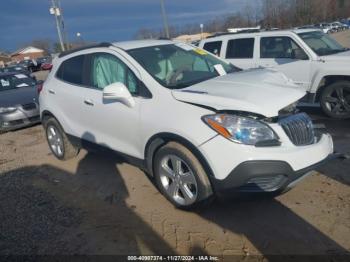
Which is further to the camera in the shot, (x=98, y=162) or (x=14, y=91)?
(x=14, y=91)

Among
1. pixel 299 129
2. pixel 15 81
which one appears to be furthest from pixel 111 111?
pixel 15 81

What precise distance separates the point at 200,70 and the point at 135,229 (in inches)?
84.8

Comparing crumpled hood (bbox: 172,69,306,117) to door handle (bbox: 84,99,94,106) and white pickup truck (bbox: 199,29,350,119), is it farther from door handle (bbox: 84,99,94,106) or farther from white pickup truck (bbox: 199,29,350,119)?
white pickup truck (bbox: 199,29,350,119)

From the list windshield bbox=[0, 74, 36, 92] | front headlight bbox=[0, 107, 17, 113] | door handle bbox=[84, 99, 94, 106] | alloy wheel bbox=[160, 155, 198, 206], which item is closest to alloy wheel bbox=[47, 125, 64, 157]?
door handle bbox=[84, 99, 94, 106]

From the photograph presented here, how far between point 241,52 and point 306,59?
1.64 metres

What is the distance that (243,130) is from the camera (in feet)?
10.6

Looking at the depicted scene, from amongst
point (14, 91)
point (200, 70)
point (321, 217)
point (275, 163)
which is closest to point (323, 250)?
point (321, 217)

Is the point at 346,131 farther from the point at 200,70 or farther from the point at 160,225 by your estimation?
the point at 160,225

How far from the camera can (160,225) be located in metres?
3.64

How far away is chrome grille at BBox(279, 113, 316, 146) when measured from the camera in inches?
131

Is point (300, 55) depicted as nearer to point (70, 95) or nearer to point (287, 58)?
point (287, 58)

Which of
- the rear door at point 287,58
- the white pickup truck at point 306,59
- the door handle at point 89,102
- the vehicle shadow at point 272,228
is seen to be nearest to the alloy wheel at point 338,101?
the white pickup truck at point 306,59

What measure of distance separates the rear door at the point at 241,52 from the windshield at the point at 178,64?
10.7 ft

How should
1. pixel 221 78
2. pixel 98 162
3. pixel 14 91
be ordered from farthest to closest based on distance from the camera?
pixel 14 91
pixel 98 162
pixel 221 78
